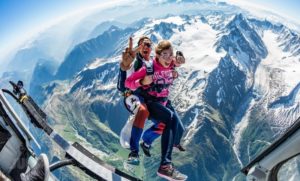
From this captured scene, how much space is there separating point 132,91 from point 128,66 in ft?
2.39

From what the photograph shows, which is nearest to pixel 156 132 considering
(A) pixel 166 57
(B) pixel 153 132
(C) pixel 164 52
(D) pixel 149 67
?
(B) pixel 153 132

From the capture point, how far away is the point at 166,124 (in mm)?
7840

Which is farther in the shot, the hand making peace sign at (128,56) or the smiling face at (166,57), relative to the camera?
the smiling face at (166,57)

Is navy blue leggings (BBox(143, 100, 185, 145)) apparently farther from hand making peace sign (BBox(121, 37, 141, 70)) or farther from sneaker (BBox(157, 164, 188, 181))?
hand making peace sign (BBox(121, 37, 141, 70))

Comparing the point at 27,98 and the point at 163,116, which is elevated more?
the point at 27,98

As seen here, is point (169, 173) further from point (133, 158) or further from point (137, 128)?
point (137, 128)

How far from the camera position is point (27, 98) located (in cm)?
662

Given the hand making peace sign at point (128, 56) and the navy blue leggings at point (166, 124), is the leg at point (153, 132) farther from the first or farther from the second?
the hand making peace sign at point (128, 56)

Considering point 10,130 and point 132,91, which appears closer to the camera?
point 10,130

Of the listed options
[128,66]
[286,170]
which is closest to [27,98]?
→ [128,66]

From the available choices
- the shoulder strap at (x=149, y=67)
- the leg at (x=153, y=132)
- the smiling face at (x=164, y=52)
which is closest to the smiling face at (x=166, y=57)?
the smiling face at (x=164, y=52)

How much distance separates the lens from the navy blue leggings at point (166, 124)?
769 cm

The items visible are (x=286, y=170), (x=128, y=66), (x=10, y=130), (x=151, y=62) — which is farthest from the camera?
(x=151, y=62)

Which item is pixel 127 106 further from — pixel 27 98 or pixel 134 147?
pixel 27 98
